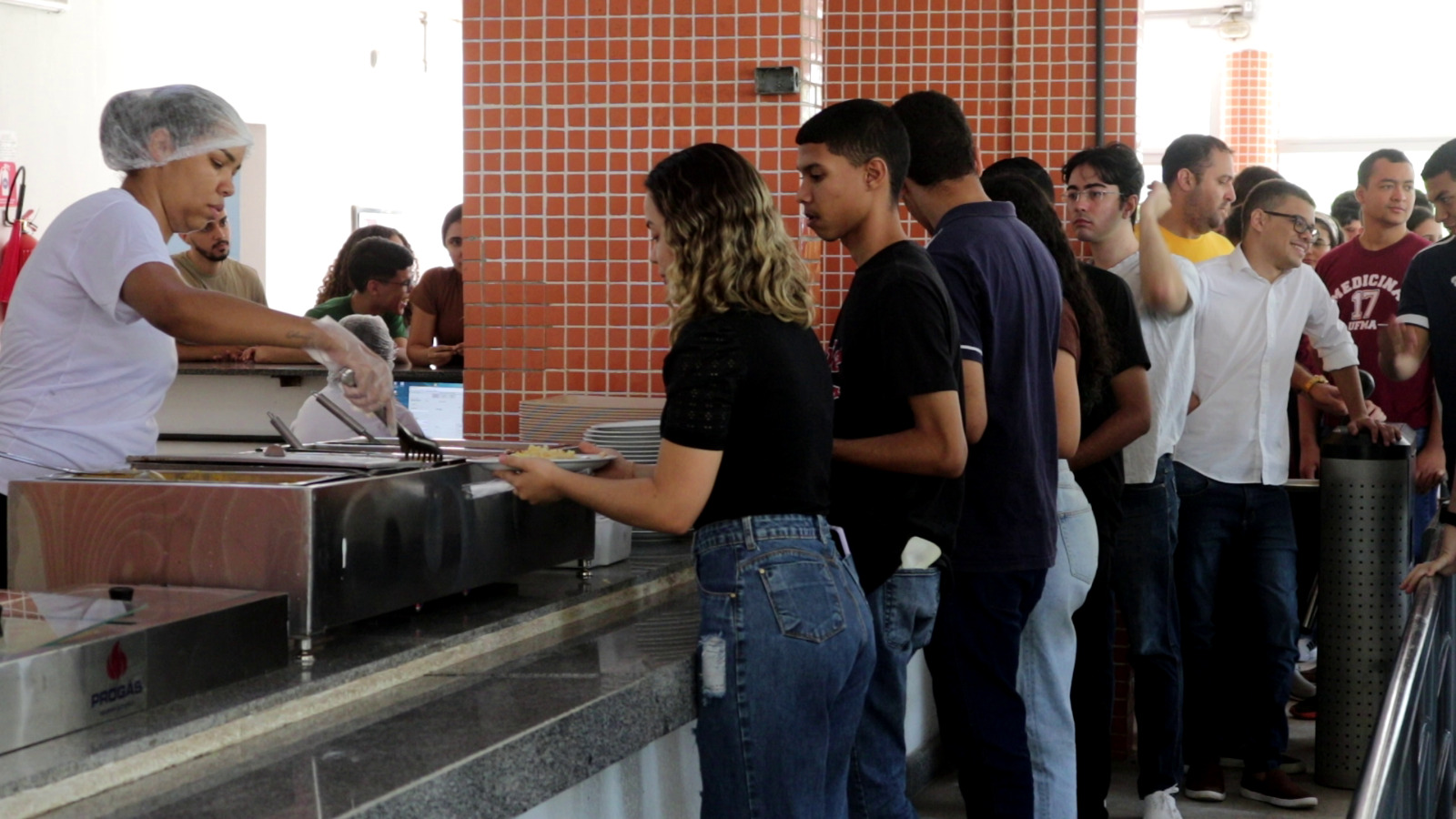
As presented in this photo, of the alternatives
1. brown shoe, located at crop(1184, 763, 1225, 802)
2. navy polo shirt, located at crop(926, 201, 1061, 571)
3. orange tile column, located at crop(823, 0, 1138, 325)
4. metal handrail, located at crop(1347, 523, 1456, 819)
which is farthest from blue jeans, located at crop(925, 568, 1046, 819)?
orange tile column, located at crop(823, 0, 1138, 325)

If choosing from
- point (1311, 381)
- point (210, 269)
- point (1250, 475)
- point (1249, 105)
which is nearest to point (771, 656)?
point (1250, 475)

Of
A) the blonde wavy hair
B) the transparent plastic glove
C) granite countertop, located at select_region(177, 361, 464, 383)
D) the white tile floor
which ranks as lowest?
the white tile floor

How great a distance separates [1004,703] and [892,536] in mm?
536

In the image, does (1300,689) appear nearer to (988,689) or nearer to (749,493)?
(988,689)

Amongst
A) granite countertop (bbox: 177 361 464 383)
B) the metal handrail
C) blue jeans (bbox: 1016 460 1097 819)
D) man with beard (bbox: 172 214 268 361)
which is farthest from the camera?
man with beard (bbox: 172 214 268 361)

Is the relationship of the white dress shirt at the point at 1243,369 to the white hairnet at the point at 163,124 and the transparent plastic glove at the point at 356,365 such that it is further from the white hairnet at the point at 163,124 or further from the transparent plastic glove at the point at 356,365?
the white hairnet at the point at 163,124

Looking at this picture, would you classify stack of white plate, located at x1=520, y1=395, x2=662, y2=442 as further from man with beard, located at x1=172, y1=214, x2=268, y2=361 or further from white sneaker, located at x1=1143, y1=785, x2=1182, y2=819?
man with beard, located at x1=172, y1=214, x2=268, y2=361

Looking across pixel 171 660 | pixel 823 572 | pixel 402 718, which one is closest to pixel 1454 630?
pixel 823 572

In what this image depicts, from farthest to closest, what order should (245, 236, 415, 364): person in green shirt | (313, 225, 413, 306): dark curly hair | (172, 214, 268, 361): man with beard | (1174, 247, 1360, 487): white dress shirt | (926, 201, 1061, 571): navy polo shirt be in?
1. (313, 225, 413, 306): dark curly hair
2. (245, 236, 415, 364): person in green shirt
3. (172, 214, 268, 361): man with beard
4. (1174, 247, 1360, 487): white dress shirt
5. (926, 201, 1061, 571): navy polo shirt

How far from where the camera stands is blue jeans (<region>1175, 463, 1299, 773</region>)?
3975 millimetres

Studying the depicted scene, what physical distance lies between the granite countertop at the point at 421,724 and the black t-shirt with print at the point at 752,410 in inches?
12.2

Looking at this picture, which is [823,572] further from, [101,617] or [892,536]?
[101,617]

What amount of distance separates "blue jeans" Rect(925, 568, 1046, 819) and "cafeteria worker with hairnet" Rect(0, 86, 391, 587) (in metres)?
1.44

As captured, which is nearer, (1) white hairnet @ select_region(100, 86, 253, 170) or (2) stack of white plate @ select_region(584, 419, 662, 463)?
(1) white hairnet @ select_region(100, 86, 253, 170)
